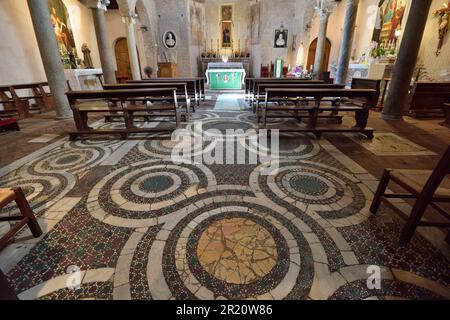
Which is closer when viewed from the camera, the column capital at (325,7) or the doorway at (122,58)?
the column capital at (325,7)

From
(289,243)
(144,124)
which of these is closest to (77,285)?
(289,243)

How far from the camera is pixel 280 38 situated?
41.7 ft

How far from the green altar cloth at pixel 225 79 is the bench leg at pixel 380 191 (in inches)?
364

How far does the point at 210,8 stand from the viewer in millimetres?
13680

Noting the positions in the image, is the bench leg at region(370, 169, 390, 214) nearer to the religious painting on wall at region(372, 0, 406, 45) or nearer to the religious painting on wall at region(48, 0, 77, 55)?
the religious painting on wall at region(372, 0, 406, 45)

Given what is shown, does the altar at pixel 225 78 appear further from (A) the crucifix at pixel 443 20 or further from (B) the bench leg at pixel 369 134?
(B) the bench leg at pixel 369 134

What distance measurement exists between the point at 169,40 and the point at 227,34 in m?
3.82

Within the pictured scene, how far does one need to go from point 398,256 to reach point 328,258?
0.54 m

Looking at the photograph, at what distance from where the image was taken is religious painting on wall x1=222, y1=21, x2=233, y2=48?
13.7m

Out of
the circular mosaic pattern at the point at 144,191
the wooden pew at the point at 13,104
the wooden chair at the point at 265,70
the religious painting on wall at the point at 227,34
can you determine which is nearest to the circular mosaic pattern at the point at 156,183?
the circular mosaic pattern at the point at 144,191

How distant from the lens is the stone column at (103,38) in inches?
303

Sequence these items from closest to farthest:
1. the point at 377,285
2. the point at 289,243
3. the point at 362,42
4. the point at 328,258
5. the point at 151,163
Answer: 1. the point at 377,285
2. the point at 328,258
3. the point at 289,243
4. the point at 151,163
5. the point at 362,42

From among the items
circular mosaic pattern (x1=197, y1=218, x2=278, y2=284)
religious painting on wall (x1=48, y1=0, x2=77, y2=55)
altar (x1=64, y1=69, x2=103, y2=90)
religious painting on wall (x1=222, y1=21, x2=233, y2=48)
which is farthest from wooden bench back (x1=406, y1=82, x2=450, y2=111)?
religious painting on wall (x1=48, y1=0, x2=77, y2=55)
